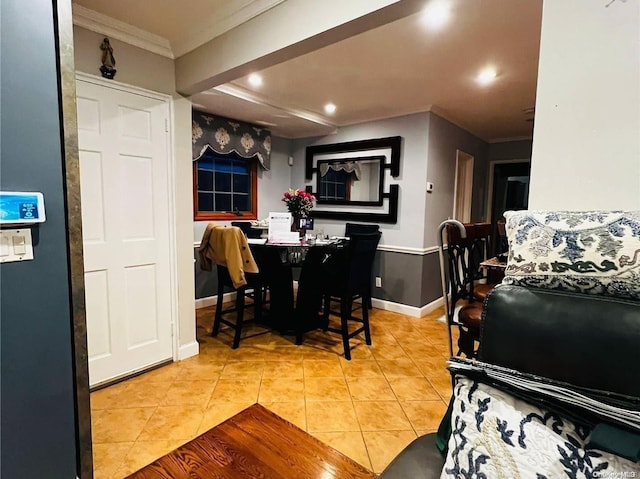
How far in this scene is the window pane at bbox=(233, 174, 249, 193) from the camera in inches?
173

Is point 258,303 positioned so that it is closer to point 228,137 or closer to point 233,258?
point 233,258

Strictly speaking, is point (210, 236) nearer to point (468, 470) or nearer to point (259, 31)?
point (259, 31)

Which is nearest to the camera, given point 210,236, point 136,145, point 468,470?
point 468,470

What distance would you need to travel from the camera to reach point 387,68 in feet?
8.70

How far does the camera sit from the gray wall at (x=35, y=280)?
1.15 metres

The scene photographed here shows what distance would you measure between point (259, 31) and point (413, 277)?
2.87m

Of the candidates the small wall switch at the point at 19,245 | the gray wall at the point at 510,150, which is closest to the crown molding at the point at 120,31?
the small wall switch at the point at 19,245

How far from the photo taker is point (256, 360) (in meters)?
2.71

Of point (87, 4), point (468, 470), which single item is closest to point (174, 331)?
point (87, 4)

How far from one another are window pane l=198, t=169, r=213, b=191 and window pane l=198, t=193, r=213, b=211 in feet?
0.24

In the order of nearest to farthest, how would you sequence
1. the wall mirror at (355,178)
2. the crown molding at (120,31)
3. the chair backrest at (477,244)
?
the crown molding at (120,31), the chair backrest at (477,244), the wall mirror at (355,178)

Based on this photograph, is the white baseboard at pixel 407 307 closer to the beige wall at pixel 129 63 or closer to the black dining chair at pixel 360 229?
the black dining chair at pixel 360 229

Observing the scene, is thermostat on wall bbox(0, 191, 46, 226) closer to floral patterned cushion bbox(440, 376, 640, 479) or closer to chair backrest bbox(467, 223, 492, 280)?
floral patterned cushion bbox(440, 376, 640, 479)

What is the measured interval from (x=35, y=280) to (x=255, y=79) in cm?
237
